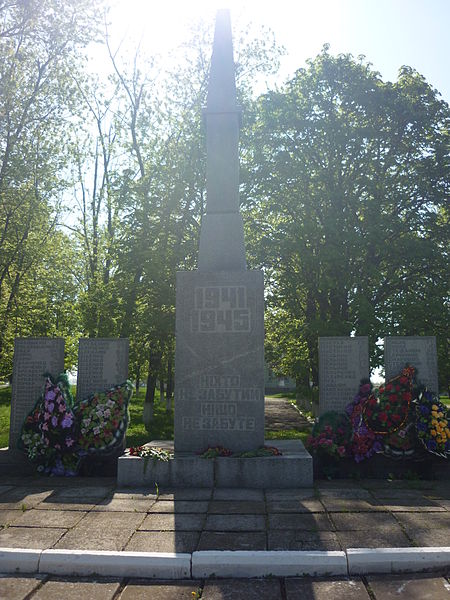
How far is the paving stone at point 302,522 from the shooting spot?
15.1ft

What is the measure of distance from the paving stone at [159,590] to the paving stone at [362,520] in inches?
67.2

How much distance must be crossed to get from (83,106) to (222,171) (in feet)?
52.0

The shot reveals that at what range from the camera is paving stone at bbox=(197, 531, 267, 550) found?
4082 millimetres

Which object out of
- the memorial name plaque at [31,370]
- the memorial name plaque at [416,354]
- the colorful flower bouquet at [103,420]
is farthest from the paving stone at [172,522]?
the memorial name plaque at [416,354]

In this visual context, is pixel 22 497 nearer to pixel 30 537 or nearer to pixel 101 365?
pixel 30 537

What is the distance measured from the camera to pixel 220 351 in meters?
7.19

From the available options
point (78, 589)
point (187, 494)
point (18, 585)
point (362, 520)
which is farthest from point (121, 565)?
point (362, 520)

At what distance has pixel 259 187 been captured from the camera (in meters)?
16.2

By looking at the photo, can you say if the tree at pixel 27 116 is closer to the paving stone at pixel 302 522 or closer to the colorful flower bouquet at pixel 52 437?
the colorful flower bouquet at pixel 52 437

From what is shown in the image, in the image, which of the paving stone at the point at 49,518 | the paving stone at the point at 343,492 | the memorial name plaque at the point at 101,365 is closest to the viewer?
the paving stone at the point at 49,518

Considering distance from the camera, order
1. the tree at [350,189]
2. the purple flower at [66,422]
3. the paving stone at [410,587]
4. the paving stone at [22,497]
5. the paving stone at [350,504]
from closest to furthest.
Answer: the paving stone at [410,587] → the paving stone at [350,504] → the paving stone at [22,497] → the purple flower at [66,422] → the tree at [350,189]

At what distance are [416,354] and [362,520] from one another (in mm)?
A: 4641

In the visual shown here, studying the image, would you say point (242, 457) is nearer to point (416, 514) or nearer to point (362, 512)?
point (362, 512)

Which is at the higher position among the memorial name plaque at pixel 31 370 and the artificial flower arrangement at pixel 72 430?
the memorial name plaque at pixel 31 370
